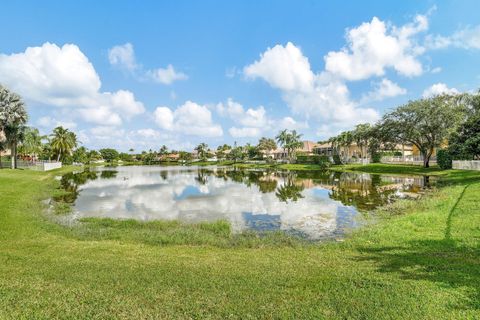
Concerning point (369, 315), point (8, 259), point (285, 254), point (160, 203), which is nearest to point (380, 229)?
point (285, 254)

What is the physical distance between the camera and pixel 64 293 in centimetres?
646

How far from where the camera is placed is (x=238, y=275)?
7.50 meters

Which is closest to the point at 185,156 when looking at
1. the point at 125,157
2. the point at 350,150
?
the point at 125,157

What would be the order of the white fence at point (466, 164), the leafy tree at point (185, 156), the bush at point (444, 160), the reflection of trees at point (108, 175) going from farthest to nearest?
the leafy tree at point (185, 156), the reflection of trees at point (108, 175), the bush at point (444, 160), the white fence at point (466, 164)

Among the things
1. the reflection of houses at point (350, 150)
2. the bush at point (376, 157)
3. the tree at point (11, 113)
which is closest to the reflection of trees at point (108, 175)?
the tree at point (11, 113)

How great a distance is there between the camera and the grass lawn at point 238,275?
227 inches

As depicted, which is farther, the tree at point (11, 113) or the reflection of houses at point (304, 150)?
the reflection of houses at point (304, 150)

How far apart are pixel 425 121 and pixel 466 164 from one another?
10.7m

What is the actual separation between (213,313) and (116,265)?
3.91 metres

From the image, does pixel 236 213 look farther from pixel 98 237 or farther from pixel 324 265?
pixel 324 265

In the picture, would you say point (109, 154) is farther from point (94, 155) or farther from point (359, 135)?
point (359, 135)

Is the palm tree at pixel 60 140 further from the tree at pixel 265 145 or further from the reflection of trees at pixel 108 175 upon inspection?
the tree at pixel 265 145

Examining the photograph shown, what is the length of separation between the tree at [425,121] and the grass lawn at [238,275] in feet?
143

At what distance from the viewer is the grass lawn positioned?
5777mm
